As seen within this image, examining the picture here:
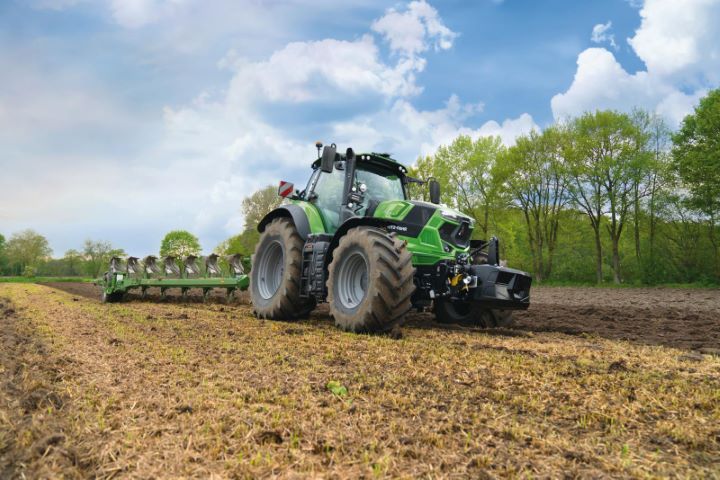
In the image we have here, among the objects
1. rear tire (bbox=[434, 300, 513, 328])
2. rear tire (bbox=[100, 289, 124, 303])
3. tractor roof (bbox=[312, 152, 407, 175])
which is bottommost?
rear tire (bbox=[100, 289, 124, 303])

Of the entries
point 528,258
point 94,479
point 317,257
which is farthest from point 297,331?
point 528,258

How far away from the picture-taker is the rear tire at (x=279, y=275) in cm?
779

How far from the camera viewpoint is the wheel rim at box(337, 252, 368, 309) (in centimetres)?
674

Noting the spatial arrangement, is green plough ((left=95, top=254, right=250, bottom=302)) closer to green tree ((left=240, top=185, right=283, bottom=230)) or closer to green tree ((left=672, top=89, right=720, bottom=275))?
green tree ((left=672, top=89, right=720, bottom=275))

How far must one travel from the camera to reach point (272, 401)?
3.05 meters

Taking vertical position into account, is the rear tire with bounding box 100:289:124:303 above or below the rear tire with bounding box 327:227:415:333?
below

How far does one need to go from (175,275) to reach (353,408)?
10668 mm

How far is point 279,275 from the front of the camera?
8.88 m

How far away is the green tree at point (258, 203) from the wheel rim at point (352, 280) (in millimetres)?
37892

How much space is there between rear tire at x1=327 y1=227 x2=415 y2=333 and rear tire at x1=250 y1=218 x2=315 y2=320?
1.19 meters

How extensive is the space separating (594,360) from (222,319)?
559cm

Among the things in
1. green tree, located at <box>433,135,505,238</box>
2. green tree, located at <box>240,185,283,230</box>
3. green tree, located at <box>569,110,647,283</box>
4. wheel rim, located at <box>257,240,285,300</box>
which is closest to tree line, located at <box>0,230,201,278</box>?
green tree, located at <box>240,185,283,230</box>

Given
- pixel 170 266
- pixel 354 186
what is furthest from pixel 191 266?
pixel 354 186

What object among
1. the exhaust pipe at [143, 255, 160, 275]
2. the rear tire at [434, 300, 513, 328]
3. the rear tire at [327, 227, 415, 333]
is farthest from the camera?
the exhaust pipe at [143, 255, 160, 275]
